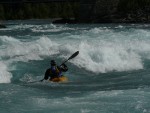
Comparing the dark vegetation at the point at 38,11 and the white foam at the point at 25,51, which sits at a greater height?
the white foam at the point at 25,51

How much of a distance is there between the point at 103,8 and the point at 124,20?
783cm

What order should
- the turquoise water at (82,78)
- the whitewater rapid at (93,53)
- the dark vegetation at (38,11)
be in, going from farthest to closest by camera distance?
1. the dark vegetation at (38,11)
2. the whitewater rapid at (93,53)
3. the turquoise water at (82,78)

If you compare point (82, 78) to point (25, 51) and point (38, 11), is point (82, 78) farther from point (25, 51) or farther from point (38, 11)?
point (38, 11)

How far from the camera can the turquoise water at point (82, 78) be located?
584 inches

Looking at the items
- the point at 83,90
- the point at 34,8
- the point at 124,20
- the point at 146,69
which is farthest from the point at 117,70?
the point at 34,8

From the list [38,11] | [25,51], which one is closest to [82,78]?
[25,51]

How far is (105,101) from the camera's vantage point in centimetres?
1514

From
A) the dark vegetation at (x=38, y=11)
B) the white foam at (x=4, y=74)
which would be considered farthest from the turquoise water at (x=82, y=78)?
the dark vegetation at (x=38, y=11)

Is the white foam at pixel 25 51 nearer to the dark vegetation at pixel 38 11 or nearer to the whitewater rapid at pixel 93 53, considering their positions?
the whitewater rapid at pixel 93 53

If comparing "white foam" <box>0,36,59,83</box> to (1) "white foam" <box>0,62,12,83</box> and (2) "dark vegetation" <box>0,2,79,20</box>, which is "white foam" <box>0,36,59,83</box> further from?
(2) "dark vegetation" <box>0,2,79,20</box>

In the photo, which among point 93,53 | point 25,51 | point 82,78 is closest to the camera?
point 82,78

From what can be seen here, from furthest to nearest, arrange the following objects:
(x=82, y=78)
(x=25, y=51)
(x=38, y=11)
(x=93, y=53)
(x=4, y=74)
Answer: (x=38, y=11), (x=25, y=51), (x=93, y=53), (x=82, y=78), (x=4, y=74)

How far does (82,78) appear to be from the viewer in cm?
2075

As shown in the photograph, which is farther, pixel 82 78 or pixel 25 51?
pixel 25 51
